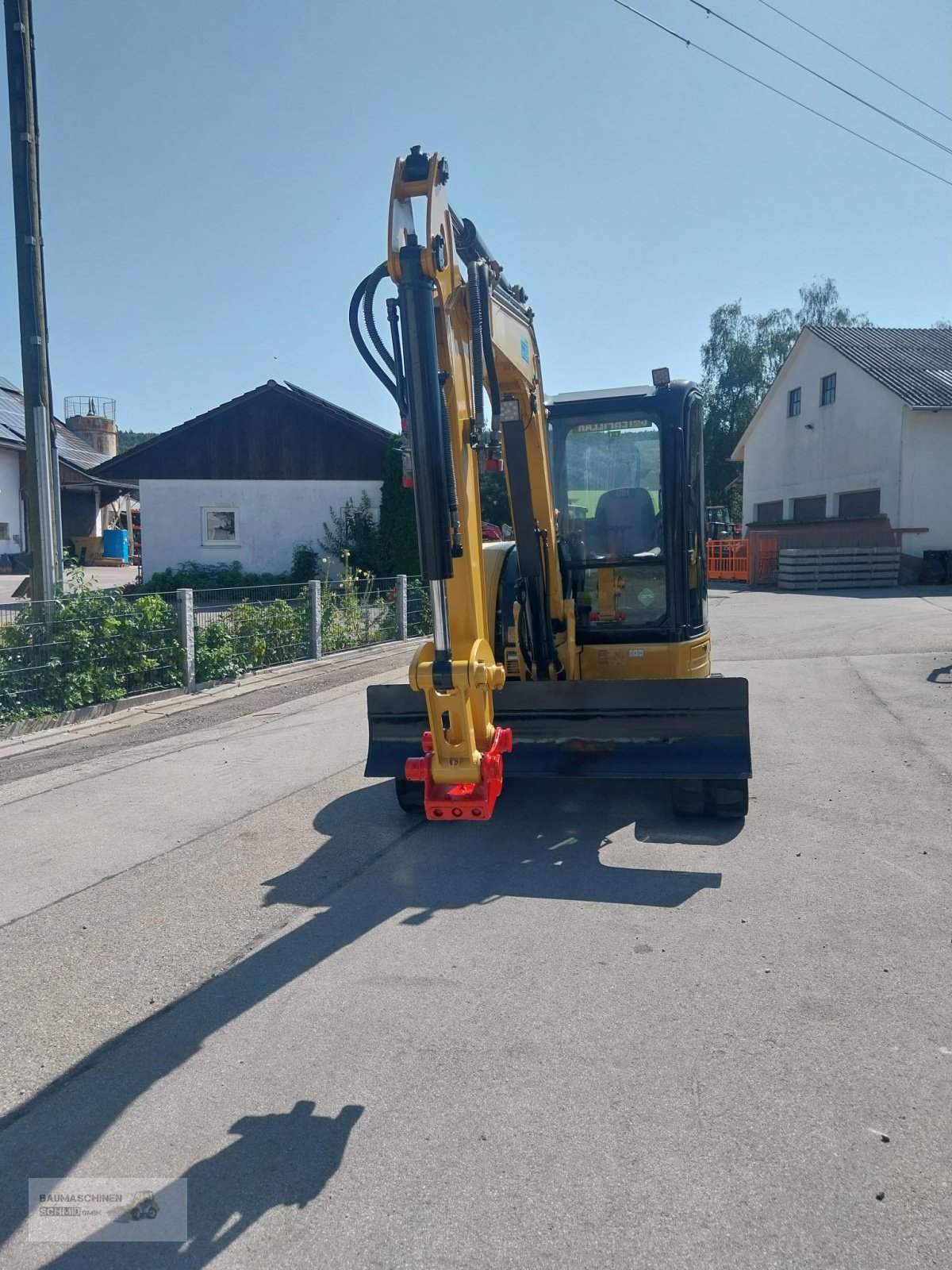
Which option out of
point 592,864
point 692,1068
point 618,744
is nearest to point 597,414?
point 618,744

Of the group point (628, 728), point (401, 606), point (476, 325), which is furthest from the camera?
point (401, 606)

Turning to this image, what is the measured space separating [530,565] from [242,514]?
2160 cm

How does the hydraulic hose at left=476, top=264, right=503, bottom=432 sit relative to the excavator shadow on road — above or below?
above

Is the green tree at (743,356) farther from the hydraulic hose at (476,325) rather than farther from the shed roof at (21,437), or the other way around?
the hydraulic hose at (476,325)

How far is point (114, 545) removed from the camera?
129 feet

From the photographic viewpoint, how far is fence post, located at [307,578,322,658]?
48.3ft

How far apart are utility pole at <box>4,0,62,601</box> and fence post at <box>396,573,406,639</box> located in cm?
734

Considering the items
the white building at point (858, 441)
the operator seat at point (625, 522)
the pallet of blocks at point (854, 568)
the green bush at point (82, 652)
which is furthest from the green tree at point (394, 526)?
the operator seat at point (625, 522)

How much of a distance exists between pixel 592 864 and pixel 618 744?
2.64ft

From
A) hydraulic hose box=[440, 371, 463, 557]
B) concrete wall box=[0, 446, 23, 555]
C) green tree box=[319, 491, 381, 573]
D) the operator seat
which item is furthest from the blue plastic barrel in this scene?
hydraulic hose box=[440, 371, 463, 557]

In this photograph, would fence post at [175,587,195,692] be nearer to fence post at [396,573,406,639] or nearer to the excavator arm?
fence post at [396,573,406,639]

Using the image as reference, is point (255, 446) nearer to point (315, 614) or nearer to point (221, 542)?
point (221, 542)

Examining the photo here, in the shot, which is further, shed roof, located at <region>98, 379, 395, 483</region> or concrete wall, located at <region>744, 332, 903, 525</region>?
concrete wall, located at <region>744, 332, 903, 525</region>

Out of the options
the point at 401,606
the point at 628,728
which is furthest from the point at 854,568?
the point at 628,728
